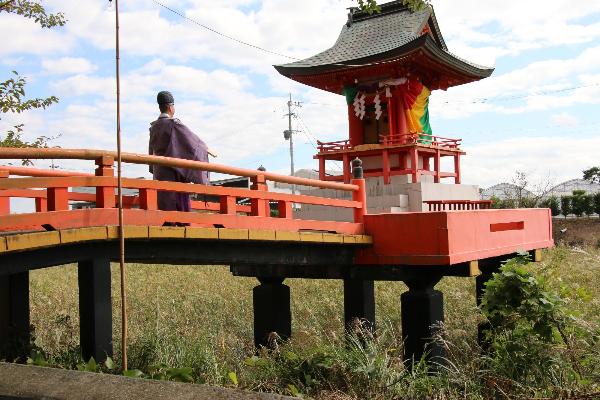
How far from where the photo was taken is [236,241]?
240 inches

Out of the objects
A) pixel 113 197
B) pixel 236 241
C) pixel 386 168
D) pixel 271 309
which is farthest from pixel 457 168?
pixel 113 197

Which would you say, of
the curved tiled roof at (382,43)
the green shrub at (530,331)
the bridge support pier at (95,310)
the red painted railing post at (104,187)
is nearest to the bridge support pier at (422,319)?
the green shrub at (530,331)

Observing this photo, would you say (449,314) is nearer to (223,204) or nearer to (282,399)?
(223,204)

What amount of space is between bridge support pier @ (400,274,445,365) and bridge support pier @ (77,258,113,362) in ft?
11.0

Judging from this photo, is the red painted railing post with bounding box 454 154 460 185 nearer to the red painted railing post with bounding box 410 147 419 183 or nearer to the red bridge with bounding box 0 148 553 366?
the red painted railing post with bounding box 410 147 419 183

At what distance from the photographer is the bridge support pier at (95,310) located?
18.4 ft

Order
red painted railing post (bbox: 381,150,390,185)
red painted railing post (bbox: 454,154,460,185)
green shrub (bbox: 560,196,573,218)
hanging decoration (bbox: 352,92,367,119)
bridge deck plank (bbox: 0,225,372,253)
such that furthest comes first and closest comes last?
1. green shrub (bbox: 560,196,573,218)
2. red painted railing post (bbox: 454,154,460,185)
3. hanging decoration (bbox: 352,92,367,119)
4. red painted railing post (bbox: 381,150,390,185)
5. bridge deck plank (bbox: 0,225,372,253)

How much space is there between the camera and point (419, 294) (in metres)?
7.17

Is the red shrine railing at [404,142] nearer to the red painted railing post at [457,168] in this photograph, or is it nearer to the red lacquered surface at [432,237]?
the red painted railing post at [457,168]

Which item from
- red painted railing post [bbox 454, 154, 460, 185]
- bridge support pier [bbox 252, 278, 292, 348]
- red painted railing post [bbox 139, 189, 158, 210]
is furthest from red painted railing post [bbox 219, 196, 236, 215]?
red painted railing post [bbox 454, 154, 460, 185]

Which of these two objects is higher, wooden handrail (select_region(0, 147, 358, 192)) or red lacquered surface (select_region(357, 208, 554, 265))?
wooden handrail (select_region(0, 147, 358, 192))

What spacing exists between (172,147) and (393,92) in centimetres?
956

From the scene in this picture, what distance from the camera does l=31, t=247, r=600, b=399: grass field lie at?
565cm

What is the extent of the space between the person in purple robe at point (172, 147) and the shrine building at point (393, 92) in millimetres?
7990
